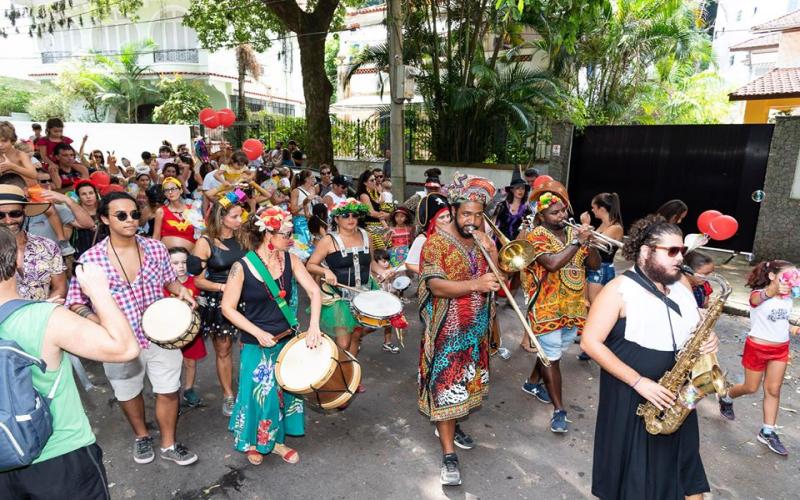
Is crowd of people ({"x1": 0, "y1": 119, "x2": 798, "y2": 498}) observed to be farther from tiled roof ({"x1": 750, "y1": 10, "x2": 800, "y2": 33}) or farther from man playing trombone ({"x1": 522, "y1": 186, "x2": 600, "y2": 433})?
tiled roof ({"x1": 750, "y1": 10, "x2": 800, "y2": 33})

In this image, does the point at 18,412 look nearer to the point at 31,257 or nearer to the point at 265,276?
the point at 265,276

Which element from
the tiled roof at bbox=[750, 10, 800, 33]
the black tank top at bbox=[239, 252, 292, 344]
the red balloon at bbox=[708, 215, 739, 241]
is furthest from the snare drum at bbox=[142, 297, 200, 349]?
the tiled roof at bbox=[750, 10, 800, 33]

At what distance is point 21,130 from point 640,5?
83.0ft

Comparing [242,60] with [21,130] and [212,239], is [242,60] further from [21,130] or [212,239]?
[212,239]

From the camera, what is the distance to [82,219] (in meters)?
4.90

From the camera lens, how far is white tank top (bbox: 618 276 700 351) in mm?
2650

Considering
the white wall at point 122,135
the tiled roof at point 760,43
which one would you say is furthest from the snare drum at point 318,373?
the tiled roof at point 760,43

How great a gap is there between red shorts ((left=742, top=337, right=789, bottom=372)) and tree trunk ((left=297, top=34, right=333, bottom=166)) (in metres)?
11.7

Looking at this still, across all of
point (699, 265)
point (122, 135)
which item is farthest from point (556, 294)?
point (122, 135)

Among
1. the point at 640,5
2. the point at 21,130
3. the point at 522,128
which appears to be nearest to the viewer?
the point at 522,128

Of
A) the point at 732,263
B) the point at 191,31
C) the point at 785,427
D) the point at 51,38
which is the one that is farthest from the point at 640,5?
the point at 51,38

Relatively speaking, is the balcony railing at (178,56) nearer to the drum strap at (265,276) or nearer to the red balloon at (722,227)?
the drum strap at (265,276)

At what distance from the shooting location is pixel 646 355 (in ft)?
8.80

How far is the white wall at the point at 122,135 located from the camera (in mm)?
23312
